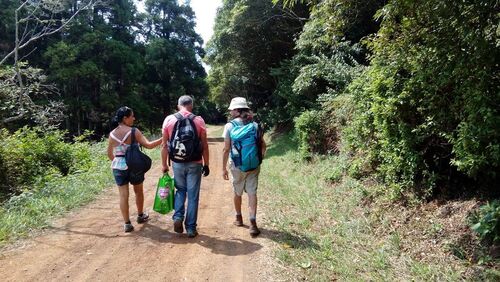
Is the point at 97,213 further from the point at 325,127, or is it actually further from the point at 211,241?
the point at 325,127

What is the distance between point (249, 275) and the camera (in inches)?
163

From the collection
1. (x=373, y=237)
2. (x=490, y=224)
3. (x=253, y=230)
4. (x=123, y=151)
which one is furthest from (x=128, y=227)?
(x=490, y=224)

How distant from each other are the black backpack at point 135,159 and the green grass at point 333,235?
2.18 m

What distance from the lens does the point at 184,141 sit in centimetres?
507

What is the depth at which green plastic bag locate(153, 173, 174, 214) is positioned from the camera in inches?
211

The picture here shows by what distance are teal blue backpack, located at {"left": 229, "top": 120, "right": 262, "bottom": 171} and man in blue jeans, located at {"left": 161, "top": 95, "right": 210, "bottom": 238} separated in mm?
437

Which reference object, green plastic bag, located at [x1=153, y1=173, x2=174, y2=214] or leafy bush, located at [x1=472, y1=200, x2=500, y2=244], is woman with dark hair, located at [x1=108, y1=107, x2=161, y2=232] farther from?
leafy bush, located at [x1=472, y1=200, x2=500, y2=244]

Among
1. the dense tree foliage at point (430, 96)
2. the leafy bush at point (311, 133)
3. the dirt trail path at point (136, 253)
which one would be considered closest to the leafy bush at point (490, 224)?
the dense tree foliage at point (430, 96)

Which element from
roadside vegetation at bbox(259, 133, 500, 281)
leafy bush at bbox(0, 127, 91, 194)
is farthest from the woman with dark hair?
leafy bush at bbox(0, 127, 91, 194)

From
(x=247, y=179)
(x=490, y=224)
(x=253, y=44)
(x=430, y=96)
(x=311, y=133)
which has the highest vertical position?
(x=253, y=44)

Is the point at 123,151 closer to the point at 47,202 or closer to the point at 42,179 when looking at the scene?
the point at 47,202

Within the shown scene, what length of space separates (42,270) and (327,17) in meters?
5.76

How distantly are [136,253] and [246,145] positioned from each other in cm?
203

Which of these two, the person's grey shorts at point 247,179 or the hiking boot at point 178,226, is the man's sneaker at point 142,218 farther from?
the person's grey shorts at point 247,179
